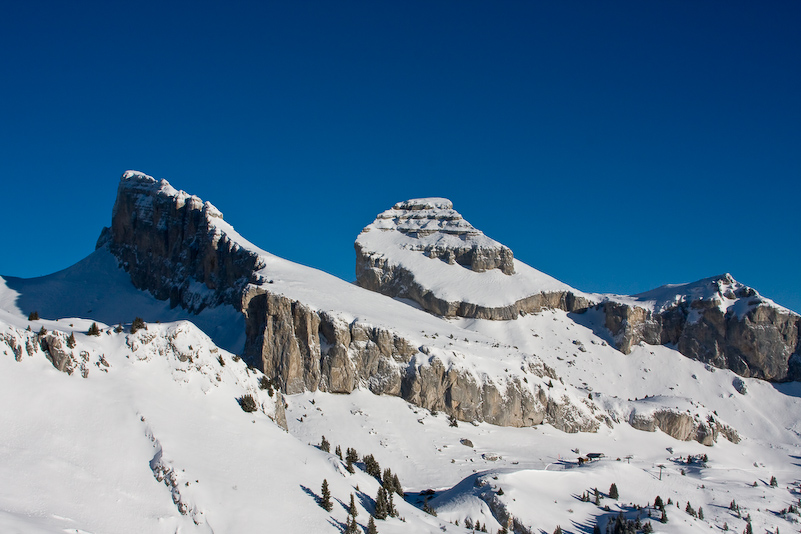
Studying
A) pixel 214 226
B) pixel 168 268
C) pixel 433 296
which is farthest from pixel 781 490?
pixel 168 268

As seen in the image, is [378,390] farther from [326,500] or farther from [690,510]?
[326,500]

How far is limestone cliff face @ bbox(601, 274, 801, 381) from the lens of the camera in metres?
115

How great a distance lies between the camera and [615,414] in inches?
3671

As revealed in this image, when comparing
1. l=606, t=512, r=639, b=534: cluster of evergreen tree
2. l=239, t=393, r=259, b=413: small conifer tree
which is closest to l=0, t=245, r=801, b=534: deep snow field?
l=239, t=393, r=259, b=413: small conifer tree

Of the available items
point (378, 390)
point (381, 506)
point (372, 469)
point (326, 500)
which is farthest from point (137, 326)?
point (378, 390)

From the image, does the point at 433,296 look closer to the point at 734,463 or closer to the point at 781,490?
the point at 734,463

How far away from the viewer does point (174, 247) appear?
385ft

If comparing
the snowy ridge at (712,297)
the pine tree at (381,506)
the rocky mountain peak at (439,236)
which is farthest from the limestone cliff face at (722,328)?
the pine tree at (381,506)

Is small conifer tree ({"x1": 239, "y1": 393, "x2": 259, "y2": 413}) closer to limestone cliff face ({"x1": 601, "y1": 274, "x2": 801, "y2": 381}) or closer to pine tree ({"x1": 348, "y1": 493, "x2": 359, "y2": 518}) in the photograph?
pine tree ({"x1": 348, "y1": 493, "x2": 359, "y2": 518})

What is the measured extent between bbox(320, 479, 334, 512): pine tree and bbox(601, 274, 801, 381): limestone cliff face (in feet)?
291

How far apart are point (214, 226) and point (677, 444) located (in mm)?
79174

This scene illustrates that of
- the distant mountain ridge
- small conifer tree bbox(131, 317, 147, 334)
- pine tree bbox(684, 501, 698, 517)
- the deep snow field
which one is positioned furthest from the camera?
the distant mountain ridge

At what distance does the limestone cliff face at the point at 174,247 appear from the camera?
338ft

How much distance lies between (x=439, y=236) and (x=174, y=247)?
53.1m
